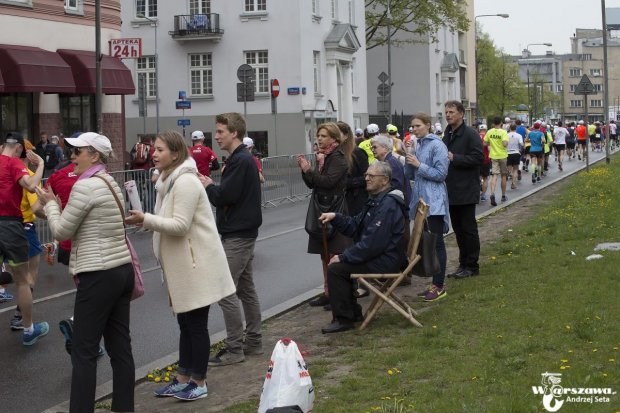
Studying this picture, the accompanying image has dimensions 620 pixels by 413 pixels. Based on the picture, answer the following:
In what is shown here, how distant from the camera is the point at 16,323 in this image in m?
10.6

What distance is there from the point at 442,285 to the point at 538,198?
15173mm

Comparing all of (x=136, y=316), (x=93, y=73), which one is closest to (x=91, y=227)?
(x=136, y=316)

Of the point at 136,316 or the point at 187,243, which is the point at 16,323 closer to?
the point at 136,316

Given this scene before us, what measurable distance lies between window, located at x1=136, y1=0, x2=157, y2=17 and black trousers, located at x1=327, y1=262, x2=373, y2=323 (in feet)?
146

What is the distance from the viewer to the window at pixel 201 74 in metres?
51.6

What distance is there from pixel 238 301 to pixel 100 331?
2085 mm

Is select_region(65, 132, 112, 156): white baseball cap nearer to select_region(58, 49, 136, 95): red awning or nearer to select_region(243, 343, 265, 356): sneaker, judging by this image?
select_region(243, 343, 265, 356): sneaker

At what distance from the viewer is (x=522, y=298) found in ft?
33.9

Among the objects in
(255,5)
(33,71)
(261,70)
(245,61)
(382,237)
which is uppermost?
(255,5)

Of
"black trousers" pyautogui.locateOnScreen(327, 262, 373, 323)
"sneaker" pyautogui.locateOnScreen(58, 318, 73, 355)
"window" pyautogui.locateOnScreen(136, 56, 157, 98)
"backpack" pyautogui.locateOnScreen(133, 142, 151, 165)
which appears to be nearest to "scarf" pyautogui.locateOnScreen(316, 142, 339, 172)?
"black trousers" pyautogui.locateOnScreen(327, 262, 373, 323)

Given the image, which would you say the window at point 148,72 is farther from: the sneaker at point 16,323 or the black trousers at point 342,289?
the black trousers at point 342,289

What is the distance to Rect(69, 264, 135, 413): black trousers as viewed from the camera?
6555mm

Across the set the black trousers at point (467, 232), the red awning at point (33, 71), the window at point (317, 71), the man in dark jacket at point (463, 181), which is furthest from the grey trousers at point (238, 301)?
the window at point (317, 71)

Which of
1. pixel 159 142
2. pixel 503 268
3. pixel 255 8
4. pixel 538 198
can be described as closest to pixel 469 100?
pixel 255 8
